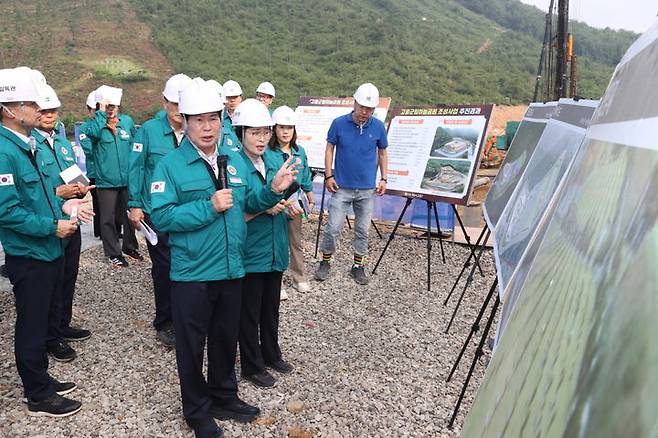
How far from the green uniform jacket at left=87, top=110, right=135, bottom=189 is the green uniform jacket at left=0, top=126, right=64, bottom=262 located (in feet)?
9.53

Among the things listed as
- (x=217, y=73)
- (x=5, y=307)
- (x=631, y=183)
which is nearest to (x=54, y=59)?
(x=217, y=73)

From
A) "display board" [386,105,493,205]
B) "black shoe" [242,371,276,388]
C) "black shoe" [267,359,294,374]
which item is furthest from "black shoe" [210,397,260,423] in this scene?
"display board" [386,105,493,205]

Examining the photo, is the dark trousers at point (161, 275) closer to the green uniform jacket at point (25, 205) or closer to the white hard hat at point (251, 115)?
the green uniform jacket at point (25, 205)

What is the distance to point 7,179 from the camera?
106 inches

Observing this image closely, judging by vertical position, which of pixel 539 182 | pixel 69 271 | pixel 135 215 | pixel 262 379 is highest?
pixel 539 182

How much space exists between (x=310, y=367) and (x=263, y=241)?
113 centimetres

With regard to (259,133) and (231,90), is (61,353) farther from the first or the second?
(231,90)

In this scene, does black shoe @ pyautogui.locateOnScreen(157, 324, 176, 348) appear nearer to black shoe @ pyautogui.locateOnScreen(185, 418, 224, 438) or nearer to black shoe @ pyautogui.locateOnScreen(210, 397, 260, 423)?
black shoe @ pyautogui.locateOnScreen(210, 397, 260, 423)

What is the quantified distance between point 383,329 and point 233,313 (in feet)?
6.25

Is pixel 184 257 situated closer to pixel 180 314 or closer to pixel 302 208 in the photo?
pixel 180 314

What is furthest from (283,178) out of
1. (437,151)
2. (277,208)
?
(437,151)

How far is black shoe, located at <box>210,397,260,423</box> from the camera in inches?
117

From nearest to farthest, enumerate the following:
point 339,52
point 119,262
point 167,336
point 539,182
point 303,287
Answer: point 539,182 < point 167,336 < point 303,287 < point 119,262 < point 339,52

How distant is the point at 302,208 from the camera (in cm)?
350
